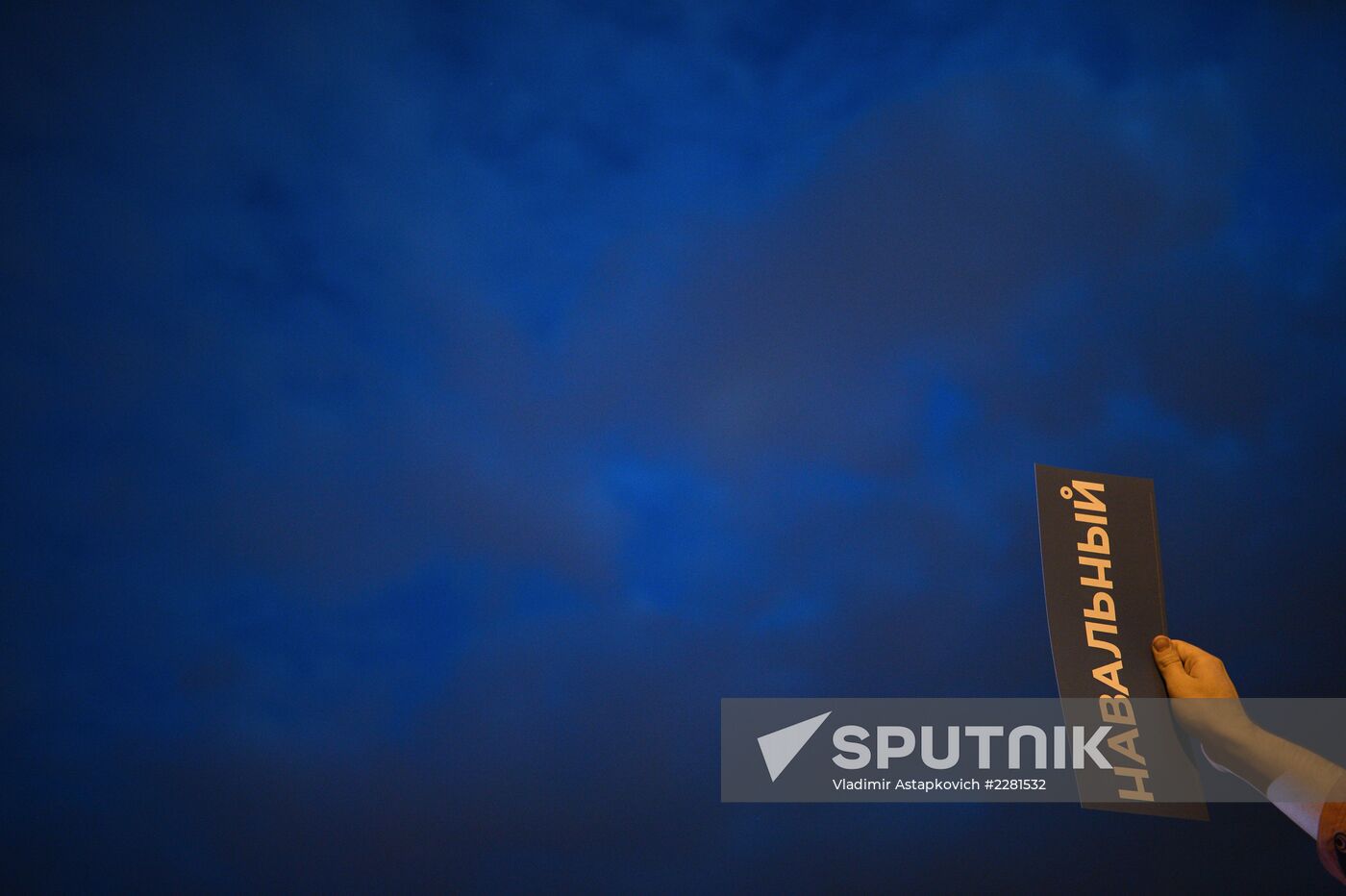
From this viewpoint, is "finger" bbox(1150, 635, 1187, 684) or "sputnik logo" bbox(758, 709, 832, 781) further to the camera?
"sputnik logo" bbox(758, 709, 832, 781)

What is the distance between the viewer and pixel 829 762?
4.55 m

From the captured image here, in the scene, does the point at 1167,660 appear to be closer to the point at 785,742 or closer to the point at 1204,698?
the point at 1204,698

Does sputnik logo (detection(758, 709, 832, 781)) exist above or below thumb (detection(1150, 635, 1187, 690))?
above

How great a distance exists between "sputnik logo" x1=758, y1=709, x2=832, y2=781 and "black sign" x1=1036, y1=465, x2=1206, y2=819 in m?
3.44

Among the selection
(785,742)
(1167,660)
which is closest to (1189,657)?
(1167,660)

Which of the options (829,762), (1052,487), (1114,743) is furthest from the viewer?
(829,762)

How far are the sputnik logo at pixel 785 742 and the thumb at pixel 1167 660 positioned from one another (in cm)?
345

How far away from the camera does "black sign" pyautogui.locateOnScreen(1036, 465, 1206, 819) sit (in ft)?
4.30

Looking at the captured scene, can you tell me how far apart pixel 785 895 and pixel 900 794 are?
773 mm

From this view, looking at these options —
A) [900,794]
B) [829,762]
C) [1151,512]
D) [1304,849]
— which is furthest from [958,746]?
[1151,512]

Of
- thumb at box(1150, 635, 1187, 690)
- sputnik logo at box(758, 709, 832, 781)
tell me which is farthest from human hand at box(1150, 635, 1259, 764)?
sputnik logo at box(758, 709, 832, 781)

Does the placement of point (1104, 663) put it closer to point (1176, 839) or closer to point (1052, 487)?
point (1052, 487)

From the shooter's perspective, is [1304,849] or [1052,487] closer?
[1052,487]

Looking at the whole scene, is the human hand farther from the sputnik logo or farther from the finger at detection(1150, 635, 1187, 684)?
the sputnik logo
